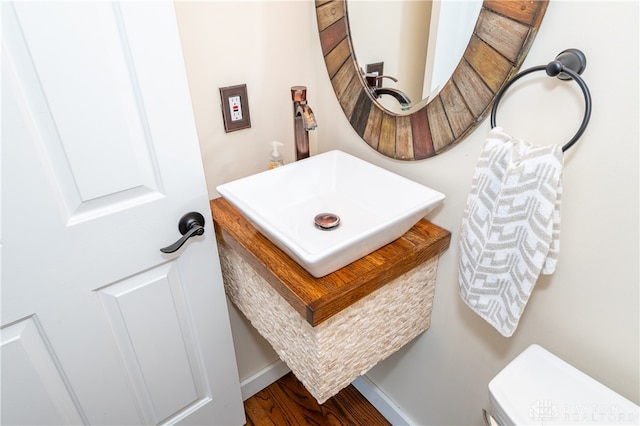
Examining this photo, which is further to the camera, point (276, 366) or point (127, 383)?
point (276, 366)

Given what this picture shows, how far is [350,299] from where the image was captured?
2.65 ft

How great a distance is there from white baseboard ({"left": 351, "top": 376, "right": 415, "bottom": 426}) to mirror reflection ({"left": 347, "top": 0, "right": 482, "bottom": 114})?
1106mm

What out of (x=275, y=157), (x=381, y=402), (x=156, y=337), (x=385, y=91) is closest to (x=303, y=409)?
(x=381, y=402)

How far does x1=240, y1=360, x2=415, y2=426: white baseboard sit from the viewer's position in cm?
145

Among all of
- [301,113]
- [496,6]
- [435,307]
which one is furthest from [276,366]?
[496,6]

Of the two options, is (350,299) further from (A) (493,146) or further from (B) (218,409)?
(B) (218,409)

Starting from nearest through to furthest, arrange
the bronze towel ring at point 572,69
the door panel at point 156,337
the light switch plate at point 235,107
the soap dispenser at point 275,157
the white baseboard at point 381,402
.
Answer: the bronze towel ring at point 572,69, the door panel at point 156,337, the light switch plate at point 235,107, the soap dispenser at point 275,157, the white baseboard at point 381,402

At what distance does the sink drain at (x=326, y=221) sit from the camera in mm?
985

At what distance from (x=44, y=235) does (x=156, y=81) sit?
1.28 ft

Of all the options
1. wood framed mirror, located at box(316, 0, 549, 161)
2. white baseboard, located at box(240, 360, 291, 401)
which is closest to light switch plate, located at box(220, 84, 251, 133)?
wood framed mirror, located at box(316, 0, 549, 161)

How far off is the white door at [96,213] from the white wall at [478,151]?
25 cm

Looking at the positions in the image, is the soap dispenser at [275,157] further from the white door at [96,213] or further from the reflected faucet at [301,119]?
the white door at [96,213]

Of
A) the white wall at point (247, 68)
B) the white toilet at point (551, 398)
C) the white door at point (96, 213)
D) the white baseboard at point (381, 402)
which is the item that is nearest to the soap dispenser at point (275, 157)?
the white wall at point (247, 68)

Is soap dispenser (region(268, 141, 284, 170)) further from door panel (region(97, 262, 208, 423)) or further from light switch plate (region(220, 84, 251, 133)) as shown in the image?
door panel (region(97, 262, 208, 423))
